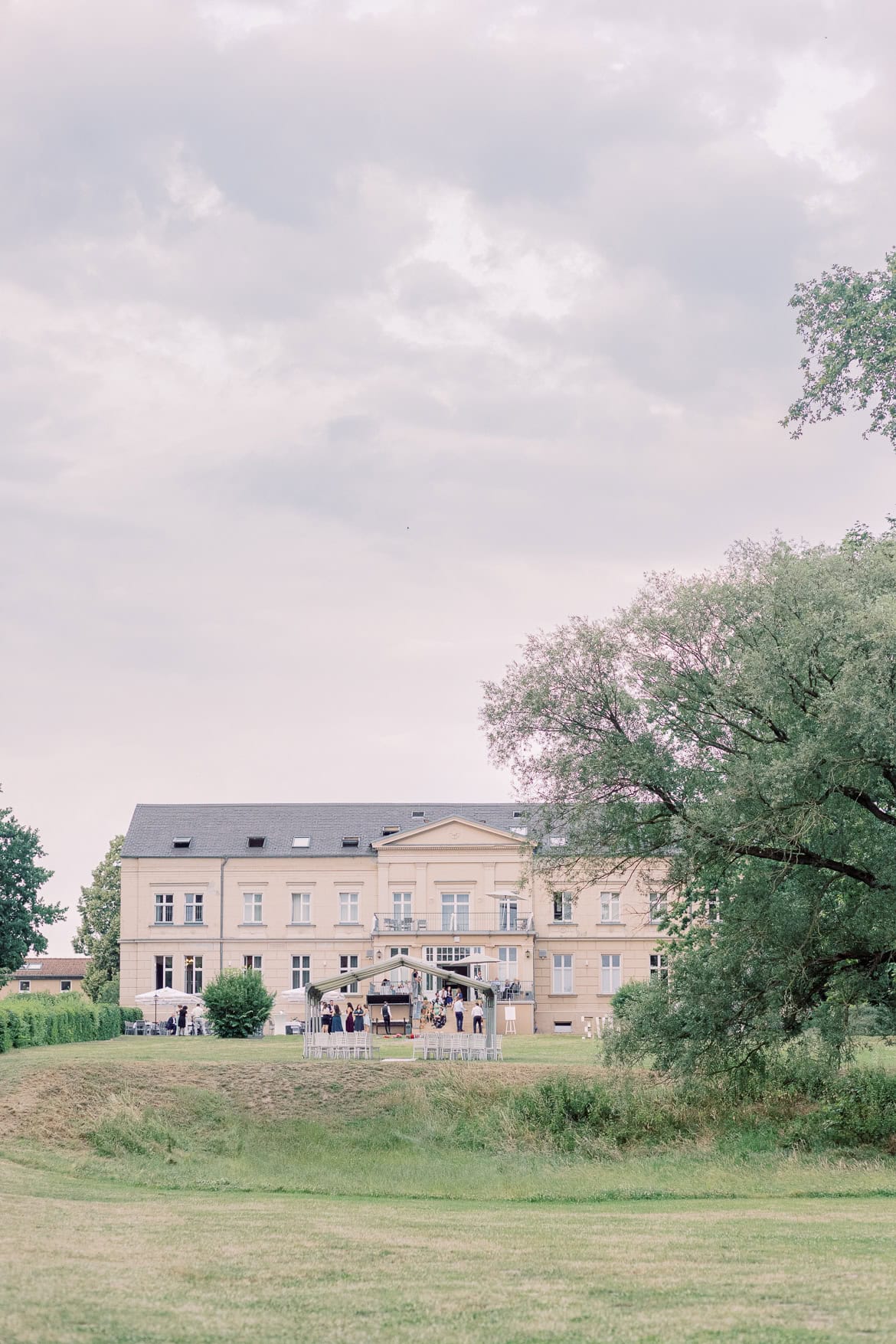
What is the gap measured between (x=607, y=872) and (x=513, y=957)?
42.2 m

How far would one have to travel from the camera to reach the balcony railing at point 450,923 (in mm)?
66062

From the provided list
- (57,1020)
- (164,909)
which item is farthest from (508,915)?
(57,1020)

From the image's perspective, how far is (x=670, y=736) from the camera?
23.8 meters

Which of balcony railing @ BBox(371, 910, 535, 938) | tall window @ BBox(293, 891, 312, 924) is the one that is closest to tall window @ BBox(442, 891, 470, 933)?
balcony railing @ BBox(371, 910, 535, 938)

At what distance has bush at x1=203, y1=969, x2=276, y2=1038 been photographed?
44.4 m

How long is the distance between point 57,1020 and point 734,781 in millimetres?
29193

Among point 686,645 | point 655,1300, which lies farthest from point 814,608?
point 655,1300

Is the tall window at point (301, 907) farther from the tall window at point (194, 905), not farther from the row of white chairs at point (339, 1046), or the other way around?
the row of white chairs at point (339, 1046)

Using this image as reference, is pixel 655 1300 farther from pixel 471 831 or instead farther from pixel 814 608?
pixel 471 831

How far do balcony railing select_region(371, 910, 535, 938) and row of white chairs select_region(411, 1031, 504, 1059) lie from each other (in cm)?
3222

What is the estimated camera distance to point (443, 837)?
6731cm

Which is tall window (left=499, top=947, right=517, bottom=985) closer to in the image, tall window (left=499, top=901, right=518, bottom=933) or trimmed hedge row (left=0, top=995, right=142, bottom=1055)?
tall window (left=499, top=901, right=518, bottom=933)

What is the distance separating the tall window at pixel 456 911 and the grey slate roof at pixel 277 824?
349 centimetres

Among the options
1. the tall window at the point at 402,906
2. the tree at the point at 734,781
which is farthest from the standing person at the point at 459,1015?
the tall window at the point at 402,906
